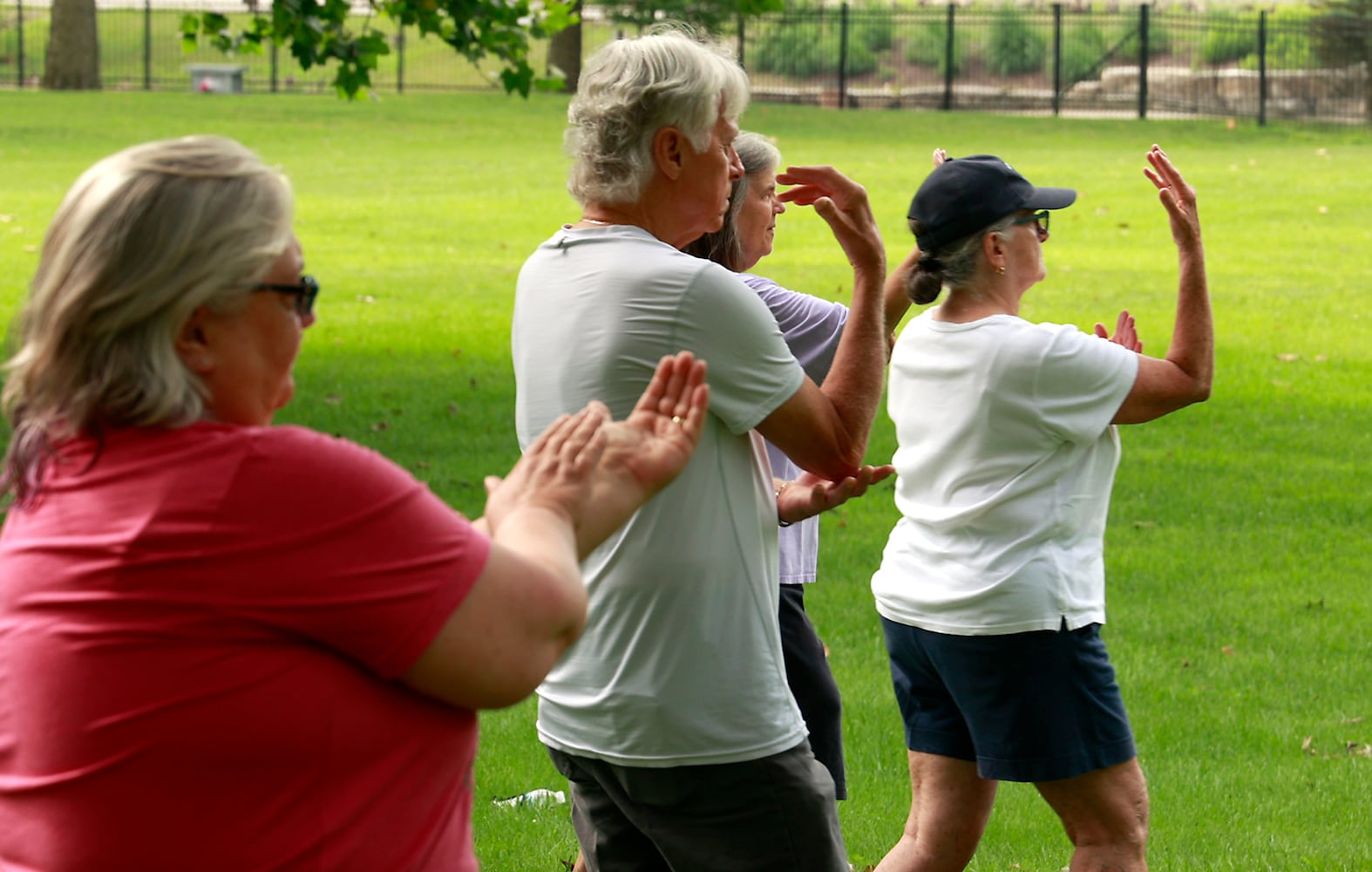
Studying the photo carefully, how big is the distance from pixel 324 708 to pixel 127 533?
293 millimetres

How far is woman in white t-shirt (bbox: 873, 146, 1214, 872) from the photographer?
11.7ft

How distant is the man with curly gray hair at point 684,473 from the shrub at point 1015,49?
4290 cm

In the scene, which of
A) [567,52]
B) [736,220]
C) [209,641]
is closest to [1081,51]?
[567,52]

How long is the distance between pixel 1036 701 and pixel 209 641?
209 cm

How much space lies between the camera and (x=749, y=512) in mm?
3027

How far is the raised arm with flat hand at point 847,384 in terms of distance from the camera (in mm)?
3023

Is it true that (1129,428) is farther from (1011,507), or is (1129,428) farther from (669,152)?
(669,152)

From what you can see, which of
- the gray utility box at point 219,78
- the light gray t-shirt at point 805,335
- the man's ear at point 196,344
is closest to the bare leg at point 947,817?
the light gray t-shirt at point 805,335

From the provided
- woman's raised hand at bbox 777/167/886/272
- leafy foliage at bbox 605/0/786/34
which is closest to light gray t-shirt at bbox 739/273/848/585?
woman's raised hand at bbox 777/167/886/272

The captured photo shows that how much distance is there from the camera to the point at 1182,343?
3.79 m

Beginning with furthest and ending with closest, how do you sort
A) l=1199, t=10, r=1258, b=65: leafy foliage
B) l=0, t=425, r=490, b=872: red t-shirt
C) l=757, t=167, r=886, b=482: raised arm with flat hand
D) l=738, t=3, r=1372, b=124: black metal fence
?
1. l=1199, t=10, r=1258, b=65: leafy foliage
2. l=738, t=3, r=1372, b=124: black metal fence
3. l=757, t=167, r=886, b=482: raised arm with flat hand
4. l=0, t=425, r=490, b=872: red t-shirt

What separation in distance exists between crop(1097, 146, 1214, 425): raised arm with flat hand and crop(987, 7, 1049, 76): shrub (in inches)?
1651

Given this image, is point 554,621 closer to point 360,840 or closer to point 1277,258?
point 360,840

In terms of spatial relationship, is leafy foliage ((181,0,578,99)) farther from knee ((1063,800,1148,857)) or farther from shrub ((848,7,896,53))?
shrub ((848,7,896,53))
